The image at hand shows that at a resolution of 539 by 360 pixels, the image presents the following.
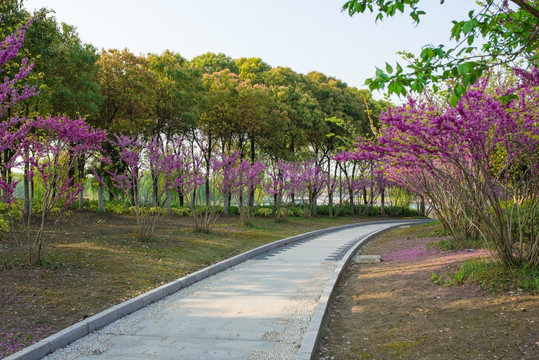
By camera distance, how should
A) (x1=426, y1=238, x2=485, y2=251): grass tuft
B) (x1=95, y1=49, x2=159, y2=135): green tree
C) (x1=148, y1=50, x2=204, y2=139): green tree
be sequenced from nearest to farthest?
1. (x1=426, y1=238, x2=485, y2=251): grass tuft
2. (x1=95, y1=49, x2=159, y2=135): green tree
3. (x1=148, y1=50, x2=204, y2=139): green tree

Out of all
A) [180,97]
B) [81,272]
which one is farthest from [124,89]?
[81,272]

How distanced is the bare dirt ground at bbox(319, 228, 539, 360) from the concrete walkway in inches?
20.2

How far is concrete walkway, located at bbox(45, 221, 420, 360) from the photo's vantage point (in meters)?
4.45

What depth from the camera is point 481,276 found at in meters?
6.58

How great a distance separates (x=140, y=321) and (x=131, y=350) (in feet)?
3.54

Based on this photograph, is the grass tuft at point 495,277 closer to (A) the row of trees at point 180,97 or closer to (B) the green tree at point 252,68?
(A) the row of trees at point 180,97

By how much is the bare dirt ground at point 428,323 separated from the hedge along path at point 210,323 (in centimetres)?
37

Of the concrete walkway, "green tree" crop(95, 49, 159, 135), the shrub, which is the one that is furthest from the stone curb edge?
the shrub

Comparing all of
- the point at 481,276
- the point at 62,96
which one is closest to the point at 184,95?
the point at 62,96

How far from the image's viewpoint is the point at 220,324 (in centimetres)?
539

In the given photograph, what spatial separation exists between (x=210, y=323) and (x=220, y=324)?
0.14m

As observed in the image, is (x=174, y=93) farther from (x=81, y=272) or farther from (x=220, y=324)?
(x=220, y=324)

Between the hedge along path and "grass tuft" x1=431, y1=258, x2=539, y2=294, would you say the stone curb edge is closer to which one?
the hedge along path

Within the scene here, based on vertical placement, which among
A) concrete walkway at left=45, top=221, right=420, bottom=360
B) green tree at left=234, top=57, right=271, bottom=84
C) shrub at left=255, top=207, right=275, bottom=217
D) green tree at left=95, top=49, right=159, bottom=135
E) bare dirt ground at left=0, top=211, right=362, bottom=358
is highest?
green tree at left=234, top=57, right=271, bottom=84
